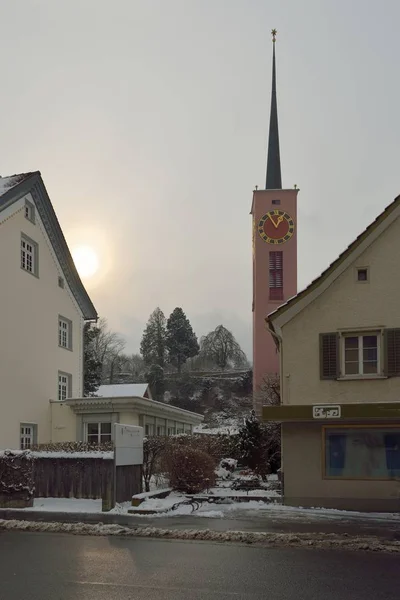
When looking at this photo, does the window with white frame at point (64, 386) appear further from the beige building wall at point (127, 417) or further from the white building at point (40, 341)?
the beige building wall at point (127, 417)

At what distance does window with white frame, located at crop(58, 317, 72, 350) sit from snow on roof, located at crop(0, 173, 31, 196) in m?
6.73

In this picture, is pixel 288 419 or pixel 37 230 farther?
pixel 37 230

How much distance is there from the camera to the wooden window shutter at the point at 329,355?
2020cm

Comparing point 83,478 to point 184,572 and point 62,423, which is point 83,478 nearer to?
point 184,572

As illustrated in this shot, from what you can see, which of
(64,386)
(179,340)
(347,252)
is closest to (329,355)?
(347,252)

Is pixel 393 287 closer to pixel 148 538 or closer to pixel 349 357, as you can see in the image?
pixel 349 357

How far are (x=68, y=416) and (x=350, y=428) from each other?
13.3 metres

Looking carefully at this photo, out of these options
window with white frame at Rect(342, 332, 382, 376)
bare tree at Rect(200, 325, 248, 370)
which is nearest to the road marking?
window with white frame at Rect(342, 332, 382, 376)

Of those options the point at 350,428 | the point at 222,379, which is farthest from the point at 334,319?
the point at 222,379

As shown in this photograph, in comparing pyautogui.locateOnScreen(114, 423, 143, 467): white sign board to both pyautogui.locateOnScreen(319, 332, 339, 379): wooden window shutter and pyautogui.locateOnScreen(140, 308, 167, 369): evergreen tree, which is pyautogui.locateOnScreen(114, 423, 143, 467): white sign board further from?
pyautogui.locateOnScreen(140, 308, 167, 369): evergreen tree

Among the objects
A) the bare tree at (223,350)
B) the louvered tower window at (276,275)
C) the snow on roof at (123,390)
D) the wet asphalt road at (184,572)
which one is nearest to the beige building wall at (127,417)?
the wet asphalt road at (184,572)

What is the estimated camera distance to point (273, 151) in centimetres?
6450

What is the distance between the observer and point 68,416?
28734mm

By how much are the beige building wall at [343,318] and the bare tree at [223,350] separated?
268 ft
